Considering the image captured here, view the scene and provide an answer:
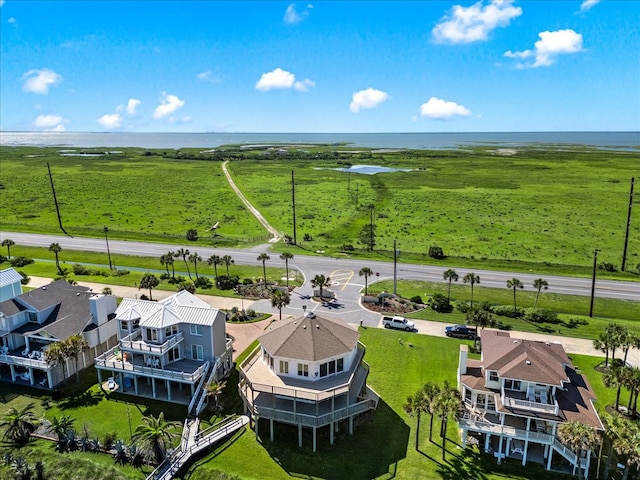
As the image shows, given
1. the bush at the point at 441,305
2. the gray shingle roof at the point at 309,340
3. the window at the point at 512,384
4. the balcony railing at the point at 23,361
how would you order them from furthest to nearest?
the bush at the point at 441,305 < the balcony railing at the point at 23,361 < the gray shingle roof at the point at 309,340 < the window at the point at 512,384

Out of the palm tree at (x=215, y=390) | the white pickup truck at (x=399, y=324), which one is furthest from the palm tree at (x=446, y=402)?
the white pickup truck at (x=399, y=324)

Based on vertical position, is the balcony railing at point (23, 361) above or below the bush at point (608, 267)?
above

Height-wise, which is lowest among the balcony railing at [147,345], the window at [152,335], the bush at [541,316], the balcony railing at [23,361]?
the bush at [541,316]

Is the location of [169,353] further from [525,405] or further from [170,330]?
[525,405]

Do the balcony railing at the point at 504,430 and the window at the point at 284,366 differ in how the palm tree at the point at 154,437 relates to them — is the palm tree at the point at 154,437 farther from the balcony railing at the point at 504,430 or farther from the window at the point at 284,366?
the balcony railing at the point at 504,430

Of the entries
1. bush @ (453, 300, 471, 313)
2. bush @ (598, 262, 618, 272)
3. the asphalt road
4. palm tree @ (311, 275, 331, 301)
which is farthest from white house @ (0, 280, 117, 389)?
bush @ (598, 262, 618, 272)

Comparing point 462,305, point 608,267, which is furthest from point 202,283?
point 608,267

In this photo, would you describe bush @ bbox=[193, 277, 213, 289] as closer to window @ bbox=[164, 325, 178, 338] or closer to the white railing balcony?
window @ bbox=[164, 325, 178, 338]
